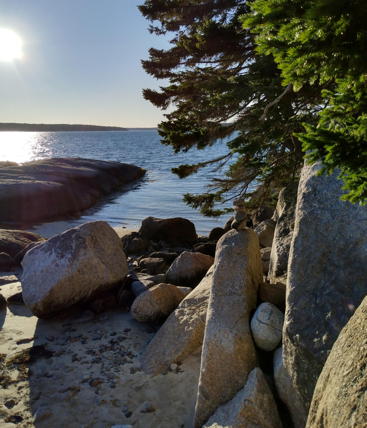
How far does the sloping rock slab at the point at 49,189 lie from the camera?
60.7 feet

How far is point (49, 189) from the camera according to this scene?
21.0 meters

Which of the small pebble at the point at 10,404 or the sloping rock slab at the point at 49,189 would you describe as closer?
the small pebble at the point at 10,404

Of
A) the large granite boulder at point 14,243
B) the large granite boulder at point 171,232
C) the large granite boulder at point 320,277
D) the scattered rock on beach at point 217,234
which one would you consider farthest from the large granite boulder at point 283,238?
the large granite boulder at point 171,232

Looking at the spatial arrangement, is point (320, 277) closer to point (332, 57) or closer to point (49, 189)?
point (332, 57)

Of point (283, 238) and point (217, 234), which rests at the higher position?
point (283, 238)

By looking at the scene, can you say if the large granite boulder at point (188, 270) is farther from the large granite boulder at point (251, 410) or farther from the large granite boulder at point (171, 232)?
the large granite boulder at point (171, 232)

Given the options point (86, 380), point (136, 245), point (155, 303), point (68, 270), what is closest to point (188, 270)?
point (155, 303)

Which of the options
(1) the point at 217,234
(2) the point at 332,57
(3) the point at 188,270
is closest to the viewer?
(2) the point at 332,57

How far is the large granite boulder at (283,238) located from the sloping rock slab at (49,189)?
14.8m

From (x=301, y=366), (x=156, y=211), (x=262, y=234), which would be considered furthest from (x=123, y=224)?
(x=301, y=366)

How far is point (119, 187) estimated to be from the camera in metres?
32.2

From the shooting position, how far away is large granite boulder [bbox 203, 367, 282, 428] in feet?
12.6

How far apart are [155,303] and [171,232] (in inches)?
291

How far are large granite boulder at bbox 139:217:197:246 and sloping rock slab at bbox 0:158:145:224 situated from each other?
23.4 feet
